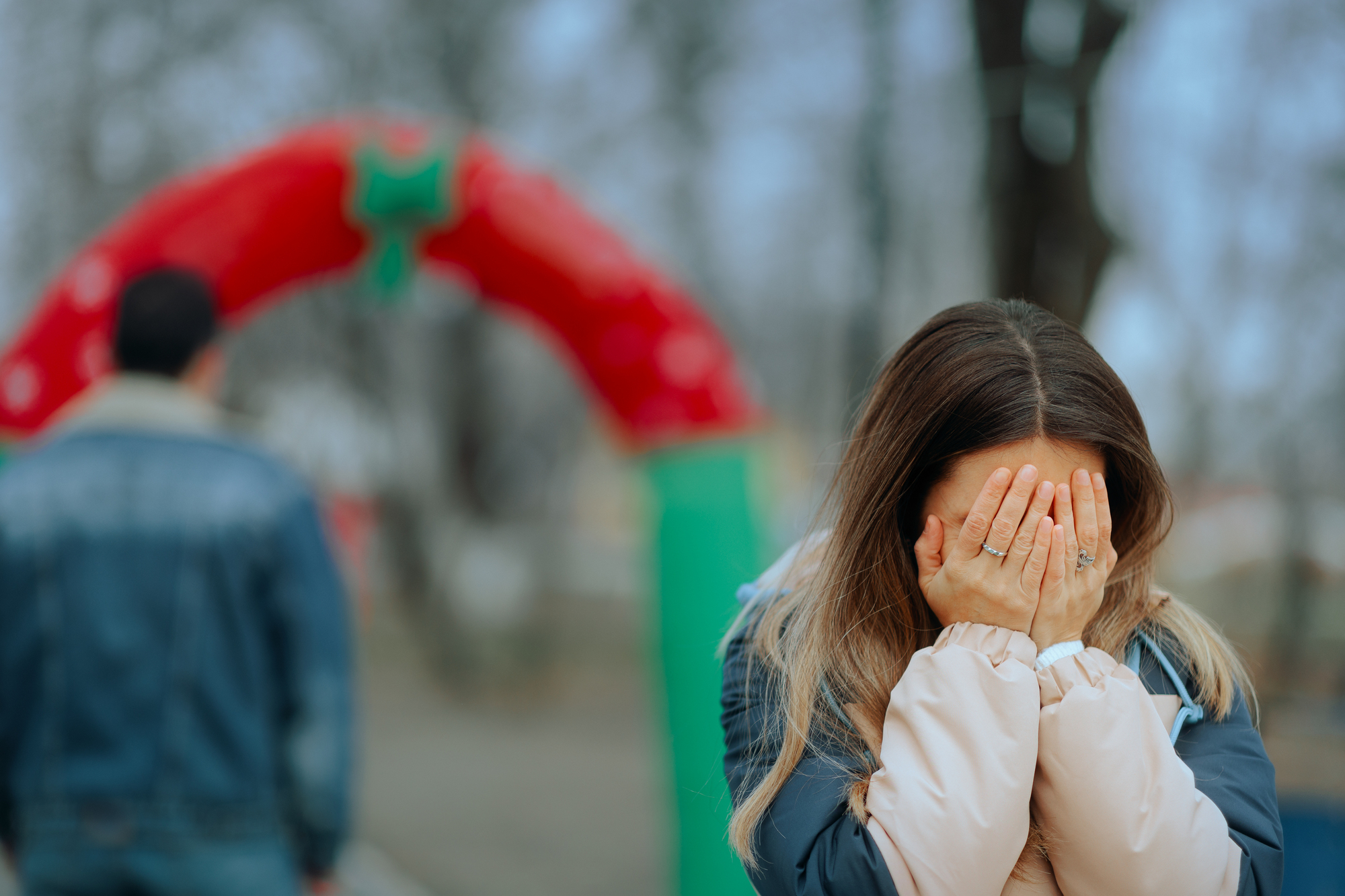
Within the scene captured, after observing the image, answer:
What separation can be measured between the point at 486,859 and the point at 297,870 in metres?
3.81

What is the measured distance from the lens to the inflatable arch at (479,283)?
13.5 ft

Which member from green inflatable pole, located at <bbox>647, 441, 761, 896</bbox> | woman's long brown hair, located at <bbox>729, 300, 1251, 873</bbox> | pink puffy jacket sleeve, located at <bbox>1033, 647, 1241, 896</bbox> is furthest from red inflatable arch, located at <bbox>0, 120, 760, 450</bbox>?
pink puffy jacket sleeve, located at <bbox>1033, 647, 1241, 896</bbox>

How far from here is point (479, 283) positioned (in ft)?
15.6

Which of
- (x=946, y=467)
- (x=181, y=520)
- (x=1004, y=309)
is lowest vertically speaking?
(x=181, y=520)

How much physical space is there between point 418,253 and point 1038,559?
145 inches

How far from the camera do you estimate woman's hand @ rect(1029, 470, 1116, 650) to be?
1.40m

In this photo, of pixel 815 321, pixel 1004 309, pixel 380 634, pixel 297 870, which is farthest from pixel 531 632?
pixel 1004 309

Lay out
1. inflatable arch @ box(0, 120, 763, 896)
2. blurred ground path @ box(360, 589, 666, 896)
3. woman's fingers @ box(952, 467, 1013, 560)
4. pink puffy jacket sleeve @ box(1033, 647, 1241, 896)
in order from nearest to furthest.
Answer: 1. pink puffy jacket sleeve @ box(1033, 647, 1241, 896)
2. woman's fingers @ box(952, 467, 1013, 560)
3. inflatable arch @ box(0, 120, 763, 896)
4. blurred ground path @ box(360, 589, 666, 896)

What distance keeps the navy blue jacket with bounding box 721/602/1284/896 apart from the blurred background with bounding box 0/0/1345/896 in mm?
587

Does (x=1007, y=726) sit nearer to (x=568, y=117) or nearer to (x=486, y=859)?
(x=486, y=859)

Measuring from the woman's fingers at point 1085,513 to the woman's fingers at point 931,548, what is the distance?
6.8 inches

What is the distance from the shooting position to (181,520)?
8.05ft

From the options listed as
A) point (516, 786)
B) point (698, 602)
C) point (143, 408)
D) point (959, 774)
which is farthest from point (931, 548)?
point (516, 786)

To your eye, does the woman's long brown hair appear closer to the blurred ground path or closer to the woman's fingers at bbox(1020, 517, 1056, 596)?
the woman's fingers at bbox(1020, 517, 1056, 596)
